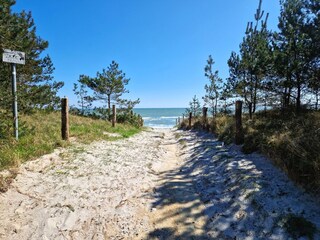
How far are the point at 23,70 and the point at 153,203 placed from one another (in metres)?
10.3

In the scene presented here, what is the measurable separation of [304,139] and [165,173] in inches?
119

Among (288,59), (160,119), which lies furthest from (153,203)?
(160,119)

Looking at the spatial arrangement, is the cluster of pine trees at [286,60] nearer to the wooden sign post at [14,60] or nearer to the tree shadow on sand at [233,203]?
the tree shadow on sand at [233,203]

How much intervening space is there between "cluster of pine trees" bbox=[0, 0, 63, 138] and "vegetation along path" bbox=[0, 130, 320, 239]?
5.32 ft

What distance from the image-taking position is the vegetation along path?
2828 mm

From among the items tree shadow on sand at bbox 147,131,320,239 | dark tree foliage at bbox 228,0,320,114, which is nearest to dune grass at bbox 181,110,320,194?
tree shadow on sand at bbox 147,131,320,239

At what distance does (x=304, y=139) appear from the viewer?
419 cm

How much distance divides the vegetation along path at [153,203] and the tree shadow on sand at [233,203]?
12 mm

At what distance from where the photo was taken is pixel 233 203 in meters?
3.52

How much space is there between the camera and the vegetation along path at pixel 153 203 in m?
2.83

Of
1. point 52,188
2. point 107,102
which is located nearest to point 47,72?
point 107,102

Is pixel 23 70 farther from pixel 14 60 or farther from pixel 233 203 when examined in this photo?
pixel 233 203

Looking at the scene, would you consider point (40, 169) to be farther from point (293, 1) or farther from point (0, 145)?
point (293, 1)

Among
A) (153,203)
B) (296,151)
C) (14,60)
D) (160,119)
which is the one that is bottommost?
(160,119)
